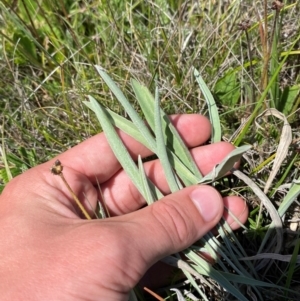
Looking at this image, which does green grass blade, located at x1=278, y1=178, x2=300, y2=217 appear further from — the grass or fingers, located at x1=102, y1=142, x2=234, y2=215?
fingers, located at x1=102, y1=142, x2=234, y2=215

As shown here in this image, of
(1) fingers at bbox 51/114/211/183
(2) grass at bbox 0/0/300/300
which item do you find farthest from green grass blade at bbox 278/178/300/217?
(1) fingers at bbox 51/114/211/183

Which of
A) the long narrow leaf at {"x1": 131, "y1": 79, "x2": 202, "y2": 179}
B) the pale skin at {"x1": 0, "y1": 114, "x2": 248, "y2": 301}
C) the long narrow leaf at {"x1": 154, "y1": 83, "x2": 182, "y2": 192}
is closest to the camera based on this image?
the pale skin at {"x1": 0, "y1": 114, "x2": 248, "y2": 301}

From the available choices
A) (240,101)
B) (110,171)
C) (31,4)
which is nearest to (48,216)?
(110,171)

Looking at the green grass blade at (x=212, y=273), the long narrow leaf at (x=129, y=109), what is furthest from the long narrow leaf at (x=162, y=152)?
the green grass blade at (x=212, y=273)

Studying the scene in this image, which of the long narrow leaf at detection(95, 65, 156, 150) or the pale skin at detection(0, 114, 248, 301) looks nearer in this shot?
the pale skin at detection(0, 114, 248, 301)

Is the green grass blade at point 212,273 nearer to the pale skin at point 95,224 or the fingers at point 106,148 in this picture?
the pale skin at point 95,224

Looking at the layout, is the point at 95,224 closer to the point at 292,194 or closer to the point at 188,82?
the point at 292,194

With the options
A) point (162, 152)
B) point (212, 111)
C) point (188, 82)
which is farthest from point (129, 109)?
point (188, 82)

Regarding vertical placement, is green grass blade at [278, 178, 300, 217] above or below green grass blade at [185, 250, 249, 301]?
above
